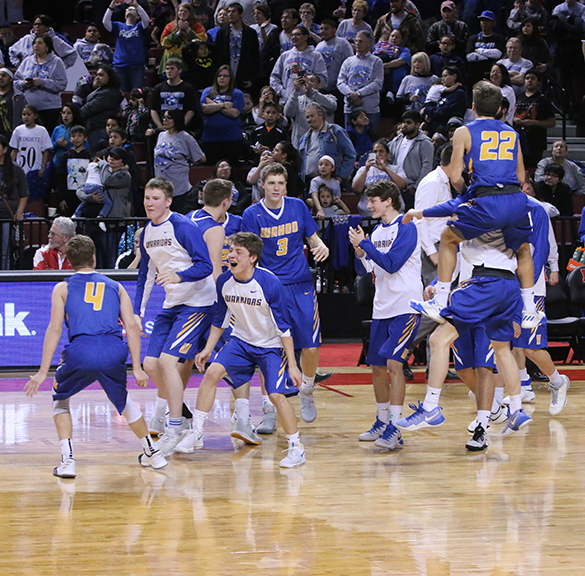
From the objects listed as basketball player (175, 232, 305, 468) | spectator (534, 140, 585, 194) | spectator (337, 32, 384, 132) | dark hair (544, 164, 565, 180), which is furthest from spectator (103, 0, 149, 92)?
basketball player (175, 232, 305, 468)

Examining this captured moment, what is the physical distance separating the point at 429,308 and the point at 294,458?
143 centimetres

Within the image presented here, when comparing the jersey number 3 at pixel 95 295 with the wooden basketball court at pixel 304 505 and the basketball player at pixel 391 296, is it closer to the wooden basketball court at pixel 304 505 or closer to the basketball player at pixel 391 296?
the wooden basketball court at pixel 304 505

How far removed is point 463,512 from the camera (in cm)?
495

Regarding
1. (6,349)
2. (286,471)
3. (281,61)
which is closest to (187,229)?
(286,471)

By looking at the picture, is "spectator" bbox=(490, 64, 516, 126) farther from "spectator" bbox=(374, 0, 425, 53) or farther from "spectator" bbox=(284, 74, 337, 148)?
"spectator" bbox=(284, 74, 337, 148)

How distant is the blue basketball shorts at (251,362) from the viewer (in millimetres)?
6062

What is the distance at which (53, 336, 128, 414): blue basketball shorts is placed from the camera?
5590 mm

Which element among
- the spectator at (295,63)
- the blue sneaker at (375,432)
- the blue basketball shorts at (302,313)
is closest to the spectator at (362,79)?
the spectator at (295,63)

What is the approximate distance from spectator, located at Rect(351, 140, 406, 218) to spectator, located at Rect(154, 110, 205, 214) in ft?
7.82

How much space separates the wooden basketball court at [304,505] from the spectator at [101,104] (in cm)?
689

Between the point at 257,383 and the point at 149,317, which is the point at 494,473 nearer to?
the point at 257,383

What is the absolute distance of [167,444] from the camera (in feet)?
20.6

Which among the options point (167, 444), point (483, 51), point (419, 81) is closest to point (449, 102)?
point (419, 81)

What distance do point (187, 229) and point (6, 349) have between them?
171 inches
